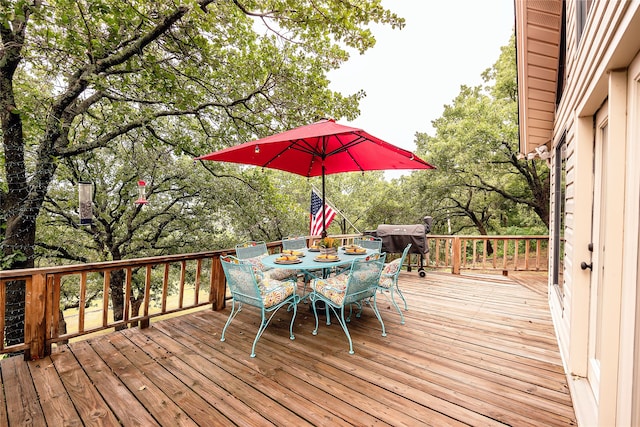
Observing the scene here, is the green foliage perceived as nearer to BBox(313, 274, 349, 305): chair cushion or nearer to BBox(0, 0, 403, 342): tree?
BBox(0, 0, 403, 342): tree

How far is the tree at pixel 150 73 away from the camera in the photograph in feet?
13.2

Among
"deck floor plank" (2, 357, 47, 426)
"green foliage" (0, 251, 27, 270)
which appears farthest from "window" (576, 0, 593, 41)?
"green foliage" (0, 251, 27, 270)

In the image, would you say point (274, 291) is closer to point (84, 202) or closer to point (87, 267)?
point (87, 267)

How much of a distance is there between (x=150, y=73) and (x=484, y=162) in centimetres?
966

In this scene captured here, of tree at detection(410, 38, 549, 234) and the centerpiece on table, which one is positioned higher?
tree at detection(410, 38, 549, 234)

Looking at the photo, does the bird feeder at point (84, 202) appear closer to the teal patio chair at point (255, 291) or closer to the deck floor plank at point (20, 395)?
the deck floor plank at point (20, 395)

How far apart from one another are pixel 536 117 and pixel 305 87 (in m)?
3.87

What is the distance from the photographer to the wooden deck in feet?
6.26

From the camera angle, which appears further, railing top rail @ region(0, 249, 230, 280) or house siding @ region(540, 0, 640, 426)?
railing top rail @ region(0, 249, 230, 280)

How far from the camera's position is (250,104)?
19.9 ft

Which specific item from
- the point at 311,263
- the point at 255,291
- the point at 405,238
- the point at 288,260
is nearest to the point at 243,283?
the point at 255,291

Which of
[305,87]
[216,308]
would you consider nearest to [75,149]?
[216,308]

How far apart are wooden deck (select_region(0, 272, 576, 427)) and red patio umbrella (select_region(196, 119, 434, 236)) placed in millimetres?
1845

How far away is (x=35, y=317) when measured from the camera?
8.51 ft
